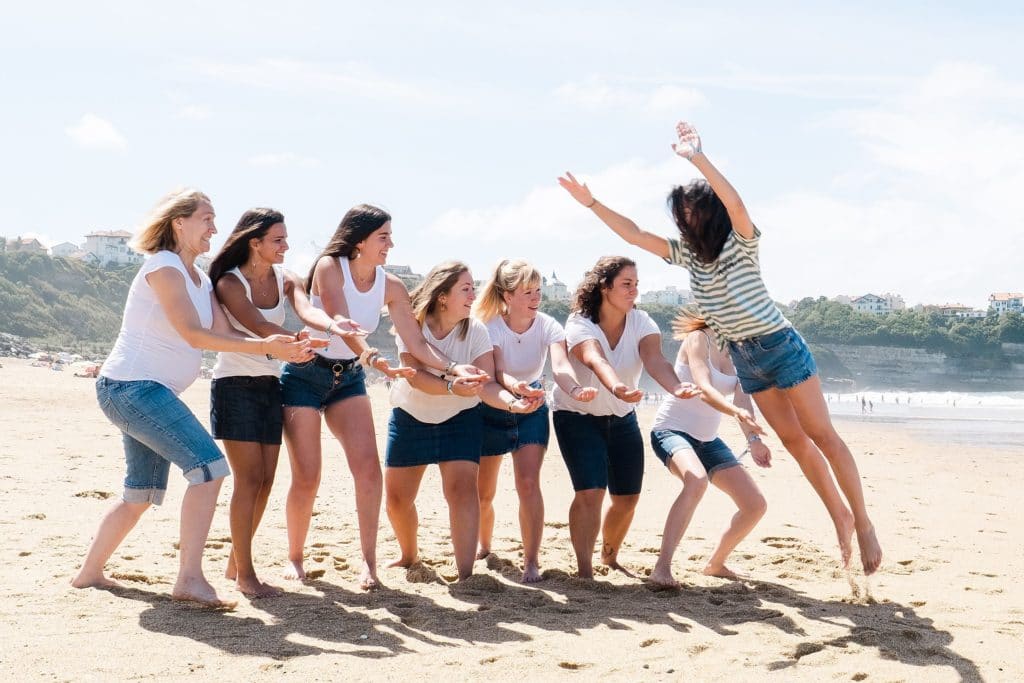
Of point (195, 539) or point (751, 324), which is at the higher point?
point (751, 324)

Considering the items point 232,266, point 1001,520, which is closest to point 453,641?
point 232,266

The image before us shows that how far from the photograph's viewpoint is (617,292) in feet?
18.6

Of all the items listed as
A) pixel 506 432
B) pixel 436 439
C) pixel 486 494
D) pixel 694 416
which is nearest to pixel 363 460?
pixel 436 439

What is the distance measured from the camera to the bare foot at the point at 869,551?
4.84 meters

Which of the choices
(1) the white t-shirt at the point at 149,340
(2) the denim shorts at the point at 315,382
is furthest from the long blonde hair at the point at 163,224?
(2) the denim shorts at the point at 315,382

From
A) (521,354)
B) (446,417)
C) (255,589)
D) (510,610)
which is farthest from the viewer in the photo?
(521,354)

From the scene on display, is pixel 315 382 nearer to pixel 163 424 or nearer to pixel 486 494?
pixel 163 424

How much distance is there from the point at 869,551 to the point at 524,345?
2.37 meters

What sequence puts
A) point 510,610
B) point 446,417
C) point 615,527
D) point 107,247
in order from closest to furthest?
point 510,610
point 446,417
point 615,527
point 107,247

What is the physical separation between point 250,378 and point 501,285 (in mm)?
1731

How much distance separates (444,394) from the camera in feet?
17.5

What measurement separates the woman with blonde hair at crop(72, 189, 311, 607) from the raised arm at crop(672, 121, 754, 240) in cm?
210

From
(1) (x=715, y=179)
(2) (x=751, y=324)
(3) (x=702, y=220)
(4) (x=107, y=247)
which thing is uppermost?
(4) (x=107, y=247)

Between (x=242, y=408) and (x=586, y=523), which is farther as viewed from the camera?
(x=586, y=523)
